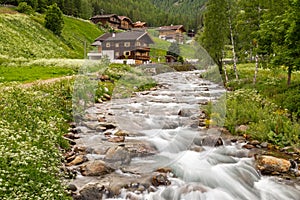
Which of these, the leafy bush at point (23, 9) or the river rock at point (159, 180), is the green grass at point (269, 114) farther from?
the leafy bush at point (23, 9)

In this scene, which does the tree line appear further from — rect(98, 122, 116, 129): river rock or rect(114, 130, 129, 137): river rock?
rect(98, 122, 116, 129): river rock

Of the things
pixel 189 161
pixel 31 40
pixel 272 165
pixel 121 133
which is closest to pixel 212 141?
pixel 189 161

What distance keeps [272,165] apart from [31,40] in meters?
51.0

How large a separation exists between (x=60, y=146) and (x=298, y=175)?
26.3ft

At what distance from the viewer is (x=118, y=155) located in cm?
1031

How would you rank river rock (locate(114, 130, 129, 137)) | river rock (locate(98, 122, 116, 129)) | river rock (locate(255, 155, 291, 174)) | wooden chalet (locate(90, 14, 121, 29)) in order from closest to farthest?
river rock (locate(255, 155, 291, 174)) → river rock (locate(114, 130, 129, 137)) → river rock (locate(98, 122, 116, 129)) → wooden chalet (locate(90, 14, 121, 29))

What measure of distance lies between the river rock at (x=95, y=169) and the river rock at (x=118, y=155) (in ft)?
1.79

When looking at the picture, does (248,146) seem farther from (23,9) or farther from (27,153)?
(23,9)

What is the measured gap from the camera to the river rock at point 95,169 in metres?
8.95

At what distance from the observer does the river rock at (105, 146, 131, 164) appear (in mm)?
10030

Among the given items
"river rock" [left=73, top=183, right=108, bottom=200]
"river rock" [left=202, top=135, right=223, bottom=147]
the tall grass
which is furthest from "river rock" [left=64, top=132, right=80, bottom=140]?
the tall grass

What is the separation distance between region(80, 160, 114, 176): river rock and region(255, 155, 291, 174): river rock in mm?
4972

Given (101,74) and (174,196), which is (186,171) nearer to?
(174,196)

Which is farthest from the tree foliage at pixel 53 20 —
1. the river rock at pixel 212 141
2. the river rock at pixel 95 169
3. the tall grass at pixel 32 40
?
the river rock at pixel 95 169
